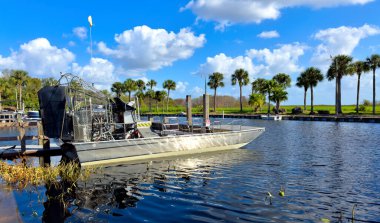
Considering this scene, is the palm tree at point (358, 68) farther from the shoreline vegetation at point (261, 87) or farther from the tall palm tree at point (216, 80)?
the tall palm tree at point (216, 80)

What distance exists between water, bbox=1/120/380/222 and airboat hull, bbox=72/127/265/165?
70 cm

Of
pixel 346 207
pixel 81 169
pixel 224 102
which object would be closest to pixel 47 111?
pixel 81 169

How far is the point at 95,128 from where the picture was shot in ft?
52.9

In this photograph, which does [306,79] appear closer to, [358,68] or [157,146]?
[358,68]

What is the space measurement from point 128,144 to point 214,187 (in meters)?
6.49

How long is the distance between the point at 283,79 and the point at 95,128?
78117mm

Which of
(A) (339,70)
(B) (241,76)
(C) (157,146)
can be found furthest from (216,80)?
Result: (C) (157,146)

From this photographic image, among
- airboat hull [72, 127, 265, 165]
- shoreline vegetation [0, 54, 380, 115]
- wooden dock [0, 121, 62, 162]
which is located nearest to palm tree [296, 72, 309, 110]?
shoreline vegetation [0, 54, 380, 115]

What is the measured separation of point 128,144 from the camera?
16.6 meters

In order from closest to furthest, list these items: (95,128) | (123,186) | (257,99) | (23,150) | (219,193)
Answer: (219,193), (123,186), (95,128), (23,150), (257,99)

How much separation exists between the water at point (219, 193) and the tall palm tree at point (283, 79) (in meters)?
71.5

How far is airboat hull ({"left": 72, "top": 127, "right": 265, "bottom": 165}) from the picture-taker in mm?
15500

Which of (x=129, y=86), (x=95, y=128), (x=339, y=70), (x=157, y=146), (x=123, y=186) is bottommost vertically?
(x=123, y=186)

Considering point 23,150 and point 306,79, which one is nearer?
point 23,150
